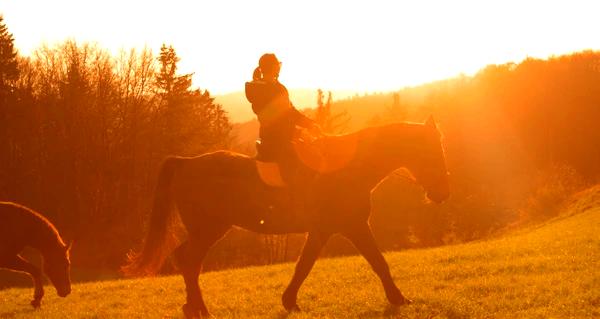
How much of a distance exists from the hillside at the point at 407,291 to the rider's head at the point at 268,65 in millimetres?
3916

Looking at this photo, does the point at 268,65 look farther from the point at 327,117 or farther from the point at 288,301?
the point at 327,117

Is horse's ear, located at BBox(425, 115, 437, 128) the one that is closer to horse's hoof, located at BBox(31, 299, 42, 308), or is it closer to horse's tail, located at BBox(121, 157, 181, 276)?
horse's tail, located at BBox(121, 157, 181, 276)

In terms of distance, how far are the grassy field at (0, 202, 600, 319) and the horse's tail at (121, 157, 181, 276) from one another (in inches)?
40.4

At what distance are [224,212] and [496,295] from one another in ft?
16.1

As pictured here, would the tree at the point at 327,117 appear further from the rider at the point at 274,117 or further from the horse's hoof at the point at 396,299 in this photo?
the horse's hoof at the point at 396,299

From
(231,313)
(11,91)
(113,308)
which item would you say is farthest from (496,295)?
(11,91)

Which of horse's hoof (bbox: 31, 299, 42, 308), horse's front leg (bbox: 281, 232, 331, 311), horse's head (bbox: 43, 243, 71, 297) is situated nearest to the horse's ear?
horse's front leg (bbox: 281, 232, 331, 311)

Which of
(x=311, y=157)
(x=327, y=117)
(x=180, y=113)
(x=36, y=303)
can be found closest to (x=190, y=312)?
(x=311, y=157)

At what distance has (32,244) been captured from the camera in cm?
1352

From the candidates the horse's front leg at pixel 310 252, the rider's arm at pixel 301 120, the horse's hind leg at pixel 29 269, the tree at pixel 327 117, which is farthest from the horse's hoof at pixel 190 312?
the tree at pixel 327 117

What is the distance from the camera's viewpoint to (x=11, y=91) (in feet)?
Answer: 148

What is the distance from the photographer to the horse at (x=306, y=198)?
31.5 ft

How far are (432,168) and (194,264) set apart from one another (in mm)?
4352

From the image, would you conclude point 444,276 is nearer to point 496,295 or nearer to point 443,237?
point 496,295
